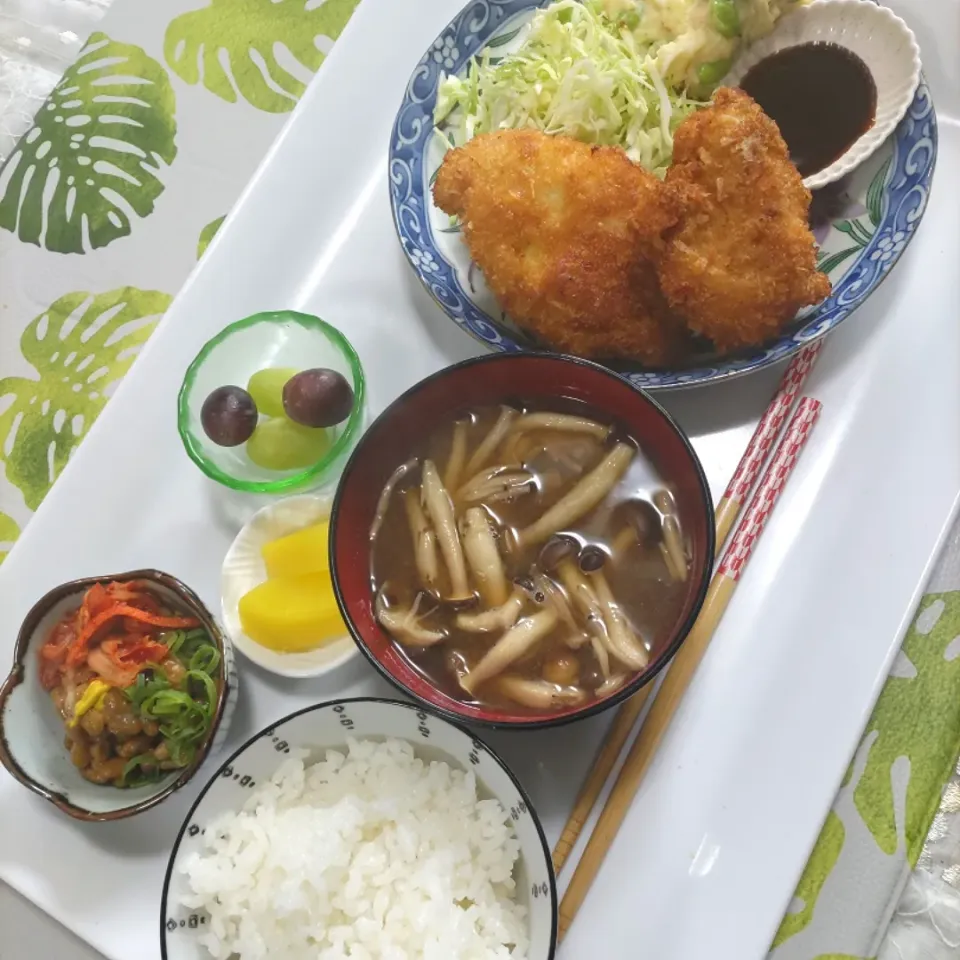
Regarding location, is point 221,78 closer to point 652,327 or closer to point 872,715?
point 652,327

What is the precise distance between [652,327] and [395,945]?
132cm

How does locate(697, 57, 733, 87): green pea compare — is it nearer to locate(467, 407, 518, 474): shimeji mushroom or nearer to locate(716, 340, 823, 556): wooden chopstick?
locate(716, 340, 823, 556): wooden chopstick

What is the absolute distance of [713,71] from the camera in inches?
81.9

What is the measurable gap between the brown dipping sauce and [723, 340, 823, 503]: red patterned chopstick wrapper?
46 centimetres

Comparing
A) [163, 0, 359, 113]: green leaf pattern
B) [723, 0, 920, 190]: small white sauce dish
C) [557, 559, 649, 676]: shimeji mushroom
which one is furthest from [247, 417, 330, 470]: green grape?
[723, 0, 920, 190]: small white sauce dish

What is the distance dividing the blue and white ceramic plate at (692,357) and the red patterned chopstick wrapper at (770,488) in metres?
0.16

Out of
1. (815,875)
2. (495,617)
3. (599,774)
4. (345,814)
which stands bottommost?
(815,875)

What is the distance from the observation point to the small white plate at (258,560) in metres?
1.82

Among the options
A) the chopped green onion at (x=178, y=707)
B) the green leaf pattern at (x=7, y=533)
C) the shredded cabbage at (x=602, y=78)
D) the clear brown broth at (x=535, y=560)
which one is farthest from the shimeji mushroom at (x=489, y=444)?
the green leaf pattern at (x=7, y=533)

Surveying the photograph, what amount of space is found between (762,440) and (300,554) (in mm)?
1006

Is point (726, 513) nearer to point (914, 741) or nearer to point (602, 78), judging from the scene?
point (914, 741)

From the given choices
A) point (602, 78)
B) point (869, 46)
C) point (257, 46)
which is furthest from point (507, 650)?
point (257, 46)

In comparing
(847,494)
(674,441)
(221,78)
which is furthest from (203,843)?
(221,78)

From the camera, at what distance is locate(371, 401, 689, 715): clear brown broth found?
5.38ft
